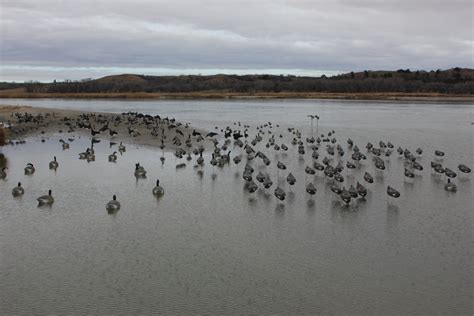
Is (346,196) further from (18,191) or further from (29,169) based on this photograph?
(29,169)

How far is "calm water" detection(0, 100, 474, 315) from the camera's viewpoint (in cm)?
1391

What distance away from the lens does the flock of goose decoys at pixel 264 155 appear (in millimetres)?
24820

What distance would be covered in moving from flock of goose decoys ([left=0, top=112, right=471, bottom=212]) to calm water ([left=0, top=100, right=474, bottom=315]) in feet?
1.89

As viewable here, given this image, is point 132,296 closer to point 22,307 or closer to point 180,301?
point 180,301

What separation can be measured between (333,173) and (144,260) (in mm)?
13261

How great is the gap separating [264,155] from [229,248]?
52.6 ft

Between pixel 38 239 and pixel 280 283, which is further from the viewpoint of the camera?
pixel 38 239

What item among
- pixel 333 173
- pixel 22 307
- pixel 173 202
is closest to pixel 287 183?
pixel 333 173

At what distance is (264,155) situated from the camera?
33.2 meters

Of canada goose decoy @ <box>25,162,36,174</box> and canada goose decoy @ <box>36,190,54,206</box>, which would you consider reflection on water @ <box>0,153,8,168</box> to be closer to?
canada goose decoy @ <box>25,162,36,174</box>

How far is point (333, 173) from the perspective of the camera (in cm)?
2714

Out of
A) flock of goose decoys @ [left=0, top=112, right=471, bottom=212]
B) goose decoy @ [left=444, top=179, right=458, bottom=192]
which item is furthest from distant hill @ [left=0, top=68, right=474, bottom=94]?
goose decoy @ [left=444, top=179, right=458, bottom=192]

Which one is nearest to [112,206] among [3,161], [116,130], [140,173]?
[140,173]

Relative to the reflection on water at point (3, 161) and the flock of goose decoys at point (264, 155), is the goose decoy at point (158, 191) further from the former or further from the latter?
the reflection on water at point (3, 161)
